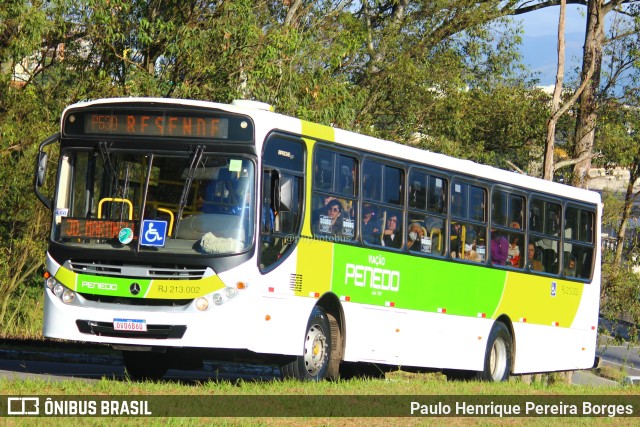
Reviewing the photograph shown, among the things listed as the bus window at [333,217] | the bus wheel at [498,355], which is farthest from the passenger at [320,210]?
the bus wheel at [498,355]

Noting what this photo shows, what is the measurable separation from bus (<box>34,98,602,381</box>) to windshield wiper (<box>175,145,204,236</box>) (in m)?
0.02

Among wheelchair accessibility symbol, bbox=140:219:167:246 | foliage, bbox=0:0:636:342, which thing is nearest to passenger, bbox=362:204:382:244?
wheelchair accessibility symbol, bbox=140:219:167:246

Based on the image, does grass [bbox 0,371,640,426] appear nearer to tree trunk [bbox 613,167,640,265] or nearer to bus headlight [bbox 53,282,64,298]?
bus headlight [bbox 53,282,64,298]

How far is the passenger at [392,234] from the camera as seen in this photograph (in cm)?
1639

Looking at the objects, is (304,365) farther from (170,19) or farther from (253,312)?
(170,19)

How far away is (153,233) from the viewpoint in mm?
13492

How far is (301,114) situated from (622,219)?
1656cm

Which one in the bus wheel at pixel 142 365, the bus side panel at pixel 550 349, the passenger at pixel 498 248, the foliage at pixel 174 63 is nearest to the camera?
the bus wheel at pixel 142 365

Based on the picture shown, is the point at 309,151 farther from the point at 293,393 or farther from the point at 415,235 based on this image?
the point at 293,393

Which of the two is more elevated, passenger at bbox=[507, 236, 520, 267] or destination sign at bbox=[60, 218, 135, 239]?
passenger at bbox=[507, 236, 520, 267]

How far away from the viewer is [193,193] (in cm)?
1361

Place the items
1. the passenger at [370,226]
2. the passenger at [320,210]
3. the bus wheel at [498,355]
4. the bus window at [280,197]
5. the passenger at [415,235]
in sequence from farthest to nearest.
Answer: the bus wheel at [498,355]
the passenger at [415,235]
the passenger at [370,226]
the passenger at [320,210]
the bus window at [280,197]

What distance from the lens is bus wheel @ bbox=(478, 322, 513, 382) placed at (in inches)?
747

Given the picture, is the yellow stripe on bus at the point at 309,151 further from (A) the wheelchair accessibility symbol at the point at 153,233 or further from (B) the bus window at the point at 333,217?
(A) the wheelchair accessibility symbol at the point at 153,233
